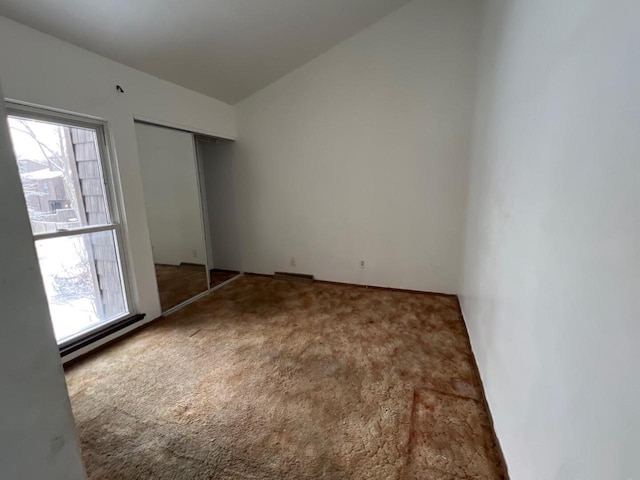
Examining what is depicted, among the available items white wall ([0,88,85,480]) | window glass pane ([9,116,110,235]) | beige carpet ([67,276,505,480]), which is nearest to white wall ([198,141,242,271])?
beige carpet ([67,276,505,480])

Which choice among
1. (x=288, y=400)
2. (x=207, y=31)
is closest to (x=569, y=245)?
(x=288, y=400)

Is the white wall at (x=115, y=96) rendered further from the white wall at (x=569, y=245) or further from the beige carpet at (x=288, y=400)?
the white wall at (x=569, y=245)

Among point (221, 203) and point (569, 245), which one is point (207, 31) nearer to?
point (221, 203)

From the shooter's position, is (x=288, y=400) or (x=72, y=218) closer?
(x=288, y=400)

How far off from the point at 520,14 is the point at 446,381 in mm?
2229

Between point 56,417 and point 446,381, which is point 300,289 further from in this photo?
point 56,417

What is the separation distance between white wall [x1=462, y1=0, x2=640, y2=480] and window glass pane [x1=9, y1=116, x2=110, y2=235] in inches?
124

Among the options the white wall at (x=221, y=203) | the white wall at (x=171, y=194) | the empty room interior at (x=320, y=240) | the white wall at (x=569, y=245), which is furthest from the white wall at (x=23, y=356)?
the white wall at (x=221, y=203)

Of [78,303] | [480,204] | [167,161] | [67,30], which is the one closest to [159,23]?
[67,30]

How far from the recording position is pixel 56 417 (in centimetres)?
66

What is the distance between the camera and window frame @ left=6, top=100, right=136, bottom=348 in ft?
7.16

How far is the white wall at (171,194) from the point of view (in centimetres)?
302

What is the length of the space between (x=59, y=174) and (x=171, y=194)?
114 centimetres

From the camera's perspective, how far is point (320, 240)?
400cm
